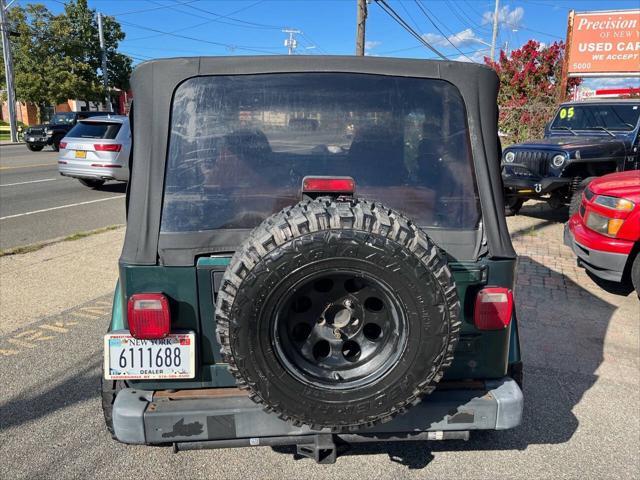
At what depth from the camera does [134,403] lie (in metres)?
2.26

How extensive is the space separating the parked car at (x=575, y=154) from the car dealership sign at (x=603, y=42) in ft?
25.7

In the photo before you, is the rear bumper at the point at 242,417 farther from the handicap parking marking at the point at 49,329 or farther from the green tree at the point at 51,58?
the green tree at the point at 51,58

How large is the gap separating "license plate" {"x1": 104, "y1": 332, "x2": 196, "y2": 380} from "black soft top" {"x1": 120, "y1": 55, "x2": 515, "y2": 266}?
0.34m

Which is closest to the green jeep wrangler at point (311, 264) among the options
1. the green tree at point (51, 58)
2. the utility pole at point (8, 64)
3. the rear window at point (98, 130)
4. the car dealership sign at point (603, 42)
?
the rear window at point (98, 130)

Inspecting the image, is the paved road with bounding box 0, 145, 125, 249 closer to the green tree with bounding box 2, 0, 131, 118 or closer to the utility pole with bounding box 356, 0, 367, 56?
the utility pole with bounding box 356, 0, 367, 56

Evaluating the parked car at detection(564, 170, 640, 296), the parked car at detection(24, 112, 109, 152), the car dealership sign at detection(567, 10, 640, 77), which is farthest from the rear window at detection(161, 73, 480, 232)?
the parked car at detection(24, 112, 109, 152)

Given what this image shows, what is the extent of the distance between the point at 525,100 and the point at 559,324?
18986 millimetres

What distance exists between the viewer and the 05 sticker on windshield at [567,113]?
1020 centimetres

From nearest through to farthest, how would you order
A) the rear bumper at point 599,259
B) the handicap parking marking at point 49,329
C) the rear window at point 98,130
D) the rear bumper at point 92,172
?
the handicap parking marking at point 49,329 → the rear bumper at point 599,259 → the rear bumper at point 92,172 → the rear window at point 98,130

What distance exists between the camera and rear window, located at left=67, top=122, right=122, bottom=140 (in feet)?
41.6

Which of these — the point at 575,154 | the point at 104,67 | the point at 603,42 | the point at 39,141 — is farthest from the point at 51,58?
the point at 575,154

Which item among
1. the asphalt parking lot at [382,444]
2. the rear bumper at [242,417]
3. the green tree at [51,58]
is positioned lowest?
the asphalt parking lot at [382,444]

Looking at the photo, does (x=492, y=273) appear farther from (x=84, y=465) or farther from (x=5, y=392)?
(x=5, y=392)

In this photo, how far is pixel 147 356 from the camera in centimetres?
227
